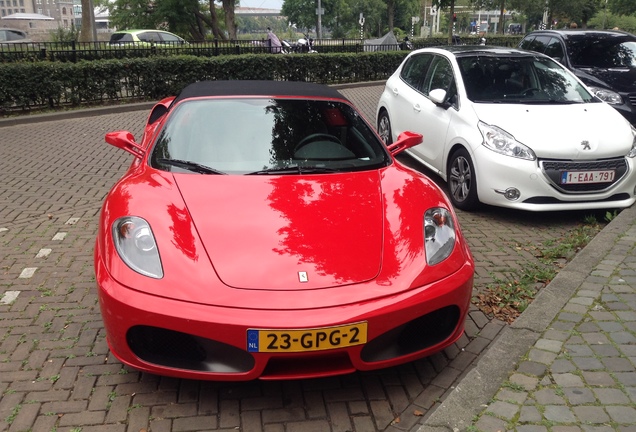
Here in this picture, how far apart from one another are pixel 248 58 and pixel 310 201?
1212 centimetres

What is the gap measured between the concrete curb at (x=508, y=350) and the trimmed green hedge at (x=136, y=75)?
1052 cm

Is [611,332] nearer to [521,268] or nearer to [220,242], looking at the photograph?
[521,268]

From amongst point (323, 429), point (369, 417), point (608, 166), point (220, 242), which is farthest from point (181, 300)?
point (608, 166)

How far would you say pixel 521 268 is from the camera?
4.62 meters

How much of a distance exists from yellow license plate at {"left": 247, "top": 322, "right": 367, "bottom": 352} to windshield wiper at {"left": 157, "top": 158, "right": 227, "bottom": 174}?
53.1 inches

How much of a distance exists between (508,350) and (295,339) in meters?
1.35

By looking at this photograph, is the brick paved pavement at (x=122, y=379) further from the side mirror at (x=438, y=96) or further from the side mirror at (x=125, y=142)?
the side mirror at (x=438, y=96)

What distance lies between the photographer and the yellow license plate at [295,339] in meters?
2.55

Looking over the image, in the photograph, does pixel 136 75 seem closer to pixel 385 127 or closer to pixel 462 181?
pixel 385 127

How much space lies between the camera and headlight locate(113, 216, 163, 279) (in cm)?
283

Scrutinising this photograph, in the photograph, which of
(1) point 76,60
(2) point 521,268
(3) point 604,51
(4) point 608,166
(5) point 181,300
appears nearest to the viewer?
(5) point 181,300

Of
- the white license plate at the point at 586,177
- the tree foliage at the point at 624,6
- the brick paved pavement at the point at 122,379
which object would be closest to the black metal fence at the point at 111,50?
the brick paved pavement at the point at 122,379

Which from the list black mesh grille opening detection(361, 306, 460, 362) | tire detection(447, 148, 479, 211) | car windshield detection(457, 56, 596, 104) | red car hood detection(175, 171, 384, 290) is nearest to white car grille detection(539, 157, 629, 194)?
tire detection(447, 148, 479, 211)

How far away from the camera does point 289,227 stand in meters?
3.07
